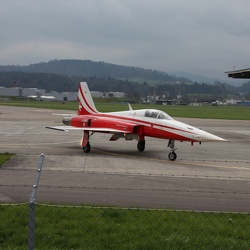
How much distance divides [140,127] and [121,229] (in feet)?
45.6

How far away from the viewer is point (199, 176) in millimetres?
16391

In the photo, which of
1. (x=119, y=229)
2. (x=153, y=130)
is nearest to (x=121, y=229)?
(x=119, y=229)

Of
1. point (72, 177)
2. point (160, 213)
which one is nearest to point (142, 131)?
point (72, 177)

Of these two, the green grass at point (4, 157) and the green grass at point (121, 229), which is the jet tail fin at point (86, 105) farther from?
the green grass at point (121, 229)

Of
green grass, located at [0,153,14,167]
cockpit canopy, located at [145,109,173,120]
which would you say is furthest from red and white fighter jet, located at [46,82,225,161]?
green grass, located at [0,153,14,167]

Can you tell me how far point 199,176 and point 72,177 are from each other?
449 cm

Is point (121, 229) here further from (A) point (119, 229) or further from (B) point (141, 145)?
(B) point (141, 145)

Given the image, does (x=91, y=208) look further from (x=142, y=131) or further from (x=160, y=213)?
(x=142, y=131)

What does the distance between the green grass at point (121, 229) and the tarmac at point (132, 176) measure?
1240 mm

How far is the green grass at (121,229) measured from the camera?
7871mm

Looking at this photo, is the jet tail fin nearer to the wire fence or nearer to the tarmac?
the tarmac

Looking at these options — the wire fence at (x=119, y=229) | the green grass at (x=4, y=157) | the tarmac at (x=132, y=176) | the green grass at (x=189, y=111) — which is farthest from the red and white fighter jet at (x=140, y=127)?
the green grass at (x=189, y=111)

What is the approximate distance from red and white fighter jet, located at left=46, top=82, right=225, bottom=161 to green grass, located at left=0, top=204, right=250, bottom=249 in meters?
10.5

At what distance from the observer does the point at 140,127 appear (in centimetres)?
2250
